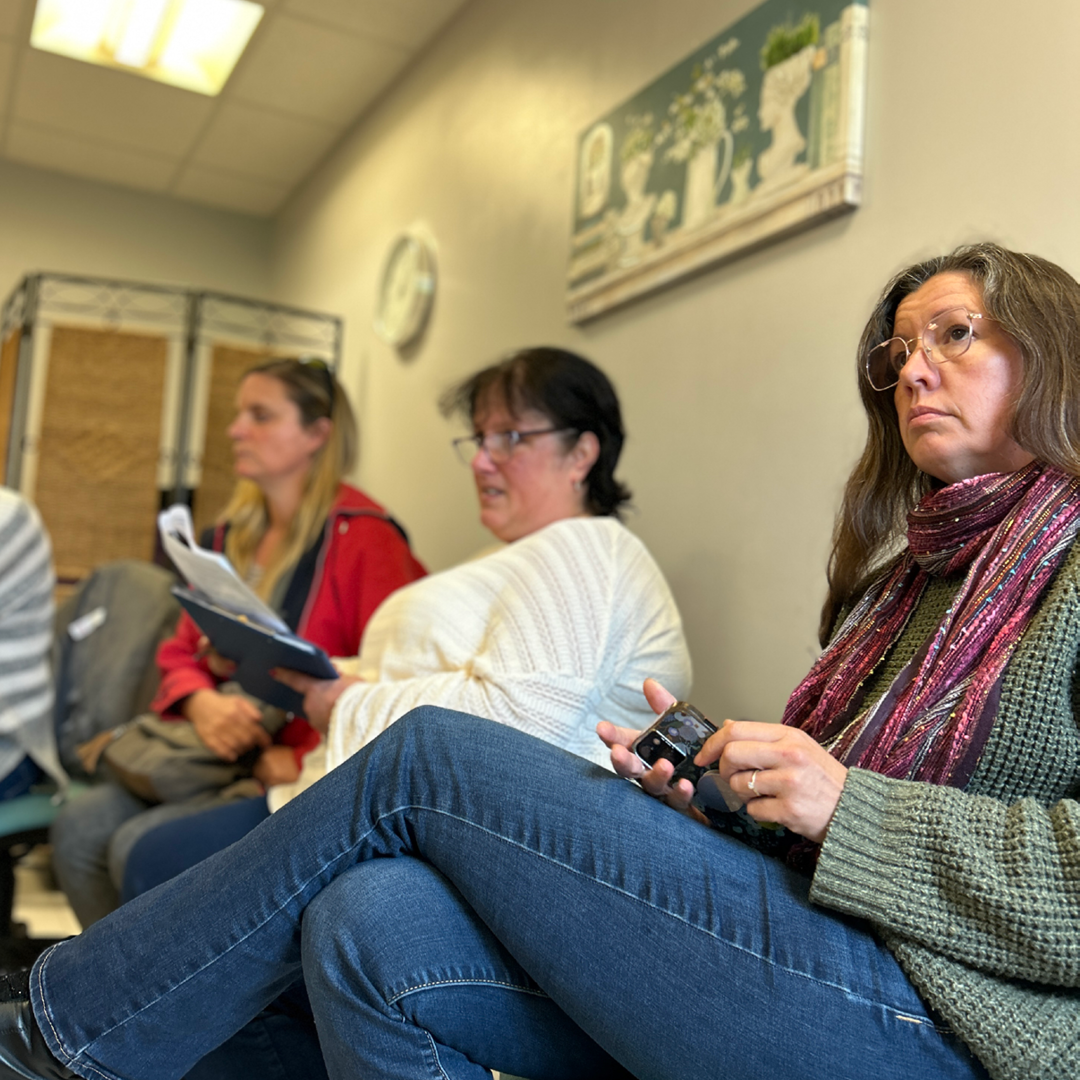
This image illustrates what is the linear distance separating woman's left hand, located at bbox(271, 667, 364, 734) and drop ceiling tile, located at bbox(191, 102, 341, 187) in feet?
8.45

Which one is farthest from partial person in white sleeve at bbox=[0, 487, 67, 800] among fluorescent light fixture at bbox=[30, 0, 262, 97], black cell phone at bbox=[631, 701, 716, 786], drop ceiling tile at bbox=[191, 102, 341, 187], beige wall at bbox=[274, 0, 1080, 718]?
drop ceiling tile at bbox=[191, 102, 341, 187]

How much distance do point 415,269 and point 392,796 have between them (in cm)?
242

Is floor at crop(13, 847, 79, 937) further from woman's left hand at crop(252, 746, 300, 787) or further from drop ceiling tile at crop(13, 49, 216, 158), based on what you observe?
drop ceiling tile at crop(13, 49, 216, 158)

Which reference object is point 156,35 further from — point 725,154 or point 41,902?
point 41,902

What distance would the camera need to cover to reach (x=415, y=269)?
314cm

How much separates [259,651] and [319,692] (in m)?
0.11

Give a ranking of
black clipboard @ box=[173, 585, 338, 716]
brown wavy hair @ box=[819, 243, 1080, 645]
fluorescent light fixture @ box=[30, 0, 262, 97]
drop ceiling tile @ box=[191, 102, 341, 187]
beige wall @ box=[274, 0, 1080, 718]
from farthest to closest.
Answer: drop ceiling tile @ box=[191, 102, 341, 187]
fluorescent light fixture @ box=[30, 0, 262, 97]
black clipboard @ box=[173, 585, 338, 716]
beige wall @ box=[274, 0, 1080, 718]
brown wavy hair @ box=[819, 243, 1080, 645]

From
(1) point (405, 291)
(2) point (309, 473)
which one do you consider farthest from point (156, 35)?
(2) point (309, 473)

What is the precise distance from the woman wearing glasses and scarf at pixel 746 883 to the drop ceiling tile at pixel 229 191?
3667 mm

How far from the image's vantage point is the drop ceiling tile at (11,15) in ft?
9.91

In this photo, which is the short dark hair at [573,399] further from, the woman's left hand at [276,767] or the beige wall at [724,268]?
the woman's left hand at [276,767]

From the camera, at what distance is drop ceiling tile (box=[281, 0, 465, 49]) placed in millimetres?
2963

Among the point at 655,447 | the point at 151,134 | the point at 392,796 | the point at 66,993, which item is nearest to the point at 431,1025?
the point at 392,796

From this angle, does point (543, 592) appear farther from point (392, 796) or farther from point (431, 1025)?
point (431, 1025)
